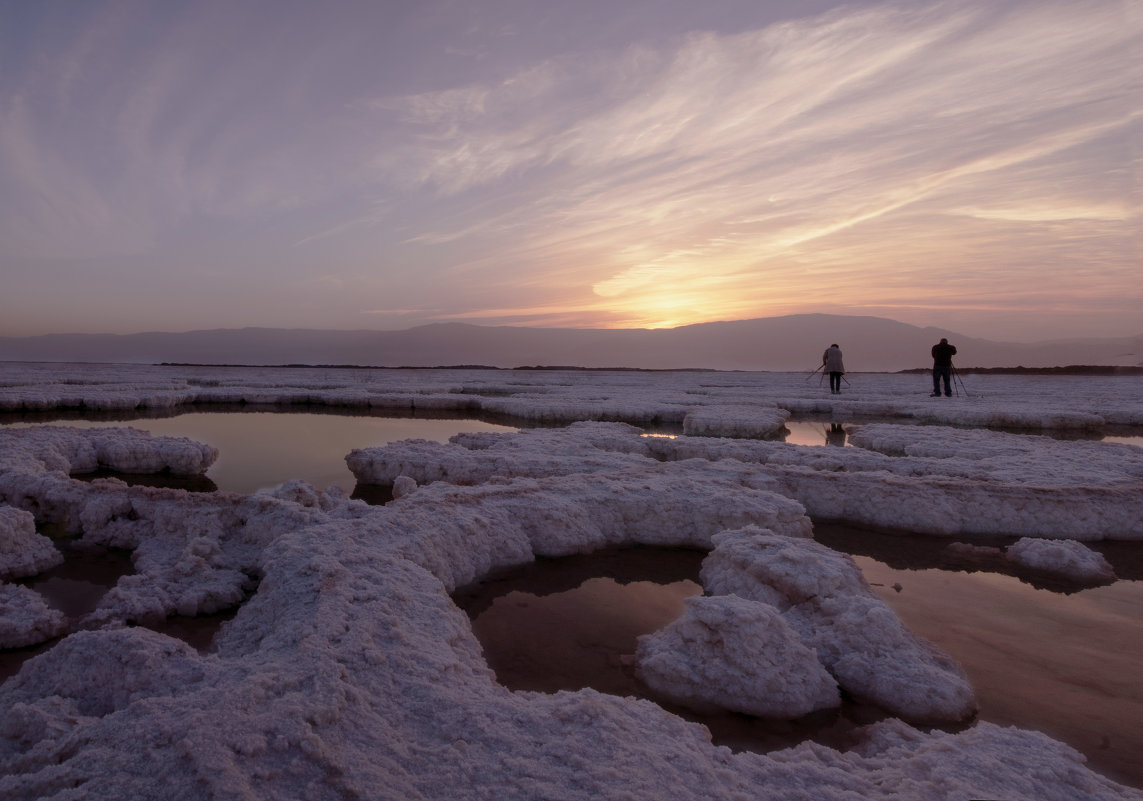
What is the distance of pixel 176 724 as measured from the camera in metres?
2.13

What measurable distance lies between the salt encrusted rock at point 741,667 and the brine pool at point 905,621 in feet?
0.28

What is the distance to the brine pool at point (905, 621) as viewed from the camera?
2912 mm

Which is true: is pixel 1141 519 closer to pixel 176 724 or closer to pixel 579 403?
pixel 176 724

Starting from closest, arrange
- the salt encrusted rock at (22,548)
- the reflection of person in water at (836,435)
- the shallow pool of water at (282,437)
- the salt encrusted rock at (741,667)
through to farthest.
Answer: the salt encrusted rock at (741,667), the salt encrusted rock at (22,548), the shallow pool of water at (282,437), the reflection of person in water at (836,435)

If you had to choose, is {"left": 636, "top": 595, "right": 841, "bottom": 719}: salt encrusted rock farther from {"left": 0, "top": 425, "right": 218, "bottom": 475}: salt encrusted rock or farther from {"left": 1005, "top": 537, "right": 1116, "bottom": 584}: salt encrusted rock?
{"left": 0, "top": 425, "right": 218, "bottom": 475}: salt encrusted rock

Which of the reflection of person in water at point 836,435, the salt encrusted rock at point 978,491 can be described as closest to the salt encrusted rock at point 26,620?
the salt encrusted rock at point 978,491

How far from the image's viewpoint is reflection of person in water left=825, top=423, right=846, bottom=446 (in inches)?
468

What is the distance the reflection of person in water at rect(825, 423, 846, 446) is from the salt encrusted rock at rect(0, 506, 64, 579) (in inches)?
459

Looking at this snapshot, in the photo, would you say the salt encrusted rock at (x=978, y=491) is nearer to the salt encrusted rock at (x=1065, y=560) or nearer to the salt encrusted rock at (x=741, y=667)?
the salt encrusted rock at (x=1065, y=560)

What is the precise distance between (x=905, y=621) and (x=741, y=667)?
5.47 feet

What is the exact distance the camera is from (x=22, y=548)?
15.2ft

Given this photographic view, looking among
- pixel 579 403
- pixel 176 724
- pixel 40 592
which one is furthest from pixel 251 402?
pixel 176 724

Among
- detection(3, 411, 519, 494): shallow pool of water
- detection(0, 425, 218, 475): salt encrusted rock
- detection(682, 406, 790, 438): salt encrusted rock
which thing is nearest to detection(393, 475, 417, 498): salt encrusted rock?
detection(3, 411, 519, 494): shallow pool of water

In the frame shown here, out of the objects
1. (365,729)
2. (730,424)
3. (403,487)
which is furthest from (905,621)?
(730,424)
